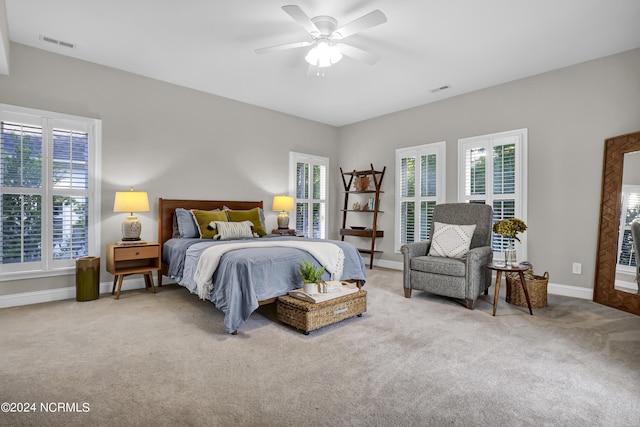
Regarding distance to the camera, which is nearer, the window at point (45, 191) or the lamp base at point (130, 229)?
the window at point (45, 191)

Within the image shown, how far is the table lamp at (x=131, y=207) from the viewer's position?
3848mm

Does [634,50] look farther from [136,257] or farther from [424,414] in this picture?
[136,257]

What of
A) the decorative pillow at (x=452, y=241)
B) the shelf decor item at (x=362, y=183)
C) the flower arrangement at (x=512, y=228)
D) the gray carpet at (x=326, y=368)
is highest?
the shelf decor item at (x=362, y=183)

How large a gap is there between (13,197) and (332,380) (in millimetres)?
3787

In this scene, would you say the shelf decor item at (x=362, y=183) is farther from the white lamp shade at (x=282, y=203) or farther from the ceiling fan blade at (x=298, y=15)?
the ceiling fan blade at (x=298, y=15)

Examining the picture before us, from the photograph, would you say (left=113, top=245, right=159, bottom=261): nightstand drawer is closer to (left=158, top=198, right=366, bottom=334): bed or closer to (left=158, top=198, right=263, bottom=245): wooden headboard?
(left=158, top=198, right=366, bottom=334): bed

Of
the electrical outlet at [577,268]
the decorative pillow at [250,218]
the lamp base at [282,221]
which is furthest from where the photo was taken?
the lamp base at [282,221]

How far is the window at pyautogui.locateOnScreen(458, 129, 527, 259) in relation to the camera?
173 inches

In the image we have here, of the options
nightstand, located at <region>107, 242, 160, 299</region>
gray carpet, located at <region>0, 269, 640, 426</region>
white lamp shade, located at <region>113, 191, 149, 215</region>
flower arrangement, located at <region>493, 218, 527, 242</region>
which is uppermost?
white lamp shade, located at <region>113, 191, 149, 215</region>

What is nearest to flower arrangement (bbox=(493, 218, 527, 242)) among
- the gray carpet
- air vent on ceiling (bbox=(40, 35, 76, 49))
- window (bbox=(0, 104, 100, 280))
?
the gray carpet

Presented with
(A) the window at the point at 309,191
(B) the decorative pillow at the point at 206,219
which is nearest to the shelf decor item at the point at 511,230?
(B) the decorative pillow at the point at 206,219

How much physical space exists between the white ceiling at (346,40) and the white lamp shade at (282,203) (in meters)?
1.69

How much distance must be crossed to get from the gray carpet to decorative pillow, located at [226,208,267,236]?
61.4 inches

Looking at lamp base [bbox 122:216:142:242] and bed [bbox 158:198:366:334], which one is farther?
lamp base [bbox 122:216:142:242]
